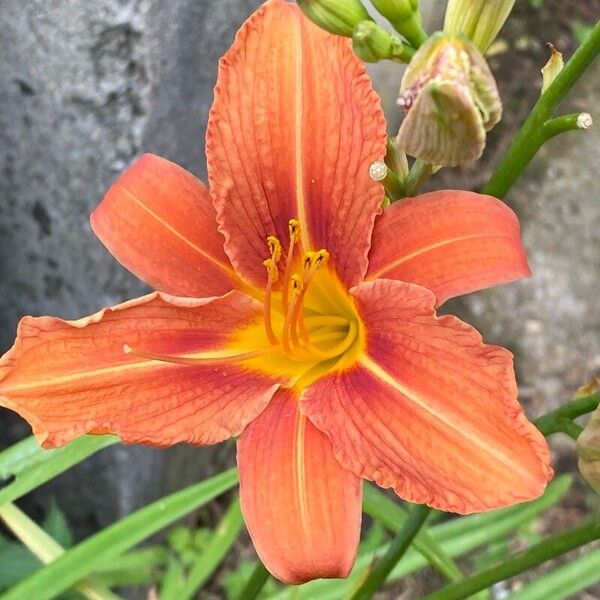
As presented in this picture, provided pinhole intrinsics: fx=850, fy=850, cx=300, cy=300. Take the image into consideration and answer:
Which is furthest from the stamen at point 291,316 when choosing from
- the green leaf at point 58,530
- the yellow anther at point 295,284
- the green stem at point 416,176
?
the green leaf at point 58,530

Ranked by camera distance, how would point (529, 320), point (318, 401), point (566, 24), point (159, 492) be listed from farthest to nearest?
point (566, 24) → point (529, 320) → point (159, 492) → point (318, 401)

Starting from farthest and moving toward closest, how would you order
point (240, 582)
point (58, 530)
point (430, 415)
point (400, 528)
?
point (240, 582) → point (58, 530) → point (400, 528) → point (430, 415)

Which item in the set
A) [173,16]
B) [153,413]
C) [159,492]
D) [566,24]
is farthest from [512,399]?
[566,24]

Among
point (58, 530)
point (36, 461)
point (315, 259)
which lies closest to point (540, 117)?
point (315, 259)

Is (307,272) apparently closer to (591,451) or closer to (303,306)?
(303,306)

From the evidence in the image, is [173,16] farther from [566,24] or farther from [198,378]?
[566,24]

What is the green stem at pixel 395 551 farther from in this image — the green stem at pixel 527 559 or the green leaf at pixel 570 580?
the green leaf at pixel 570 580
